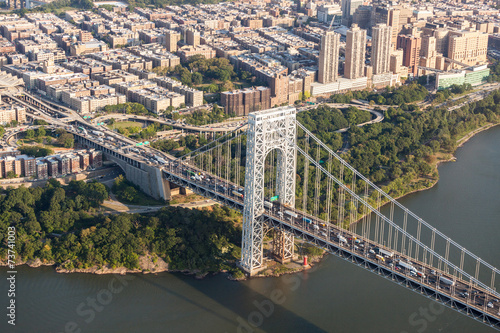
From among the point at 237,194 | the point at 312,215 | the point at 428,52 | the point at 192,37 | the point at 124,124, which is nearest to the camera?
the point at 237,194

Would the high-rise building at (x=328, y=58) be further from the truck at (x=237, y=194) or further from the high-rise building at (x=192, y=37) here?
the truck at (x=237, y=194)

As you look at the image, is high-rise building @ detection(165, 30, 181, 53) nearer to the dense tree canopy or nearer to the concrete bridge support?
the concrete bridge support

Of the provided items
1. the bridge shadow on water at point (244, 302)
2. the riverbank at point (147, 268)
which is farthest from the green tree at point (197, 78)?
the bridge shadow on water at point (244, 302)

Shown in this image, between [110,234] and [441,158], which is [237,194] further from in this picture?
[441,158]

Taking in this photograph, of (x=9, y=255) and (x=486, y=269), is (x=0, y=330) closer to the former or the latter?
(x=9, y=255)

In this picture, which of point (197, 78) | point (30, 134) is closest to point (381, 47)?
point (197, 78)
